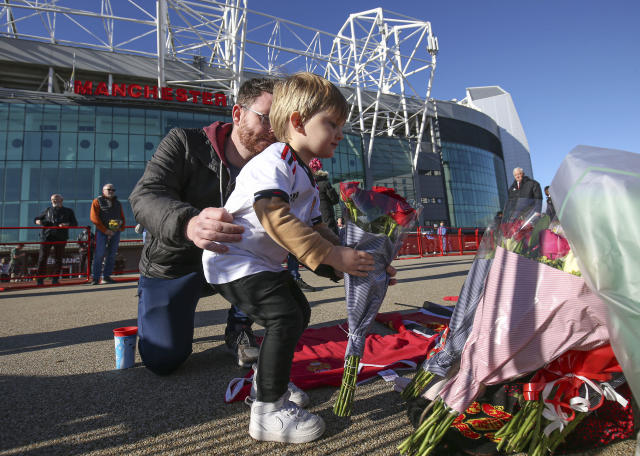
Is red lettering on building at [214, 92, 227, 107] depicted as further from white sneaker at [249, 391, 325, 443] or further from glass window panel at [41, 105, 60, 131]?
white sneaker at [249, 391, 325, 443]

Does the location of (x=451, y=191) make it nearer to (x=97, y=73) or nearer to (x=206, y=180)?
(x=97, y=73)

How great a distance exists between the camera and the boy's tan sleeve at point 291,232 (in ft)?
3.96

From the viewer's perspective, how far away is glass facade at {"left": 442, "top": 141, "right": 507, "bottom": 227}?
126ft

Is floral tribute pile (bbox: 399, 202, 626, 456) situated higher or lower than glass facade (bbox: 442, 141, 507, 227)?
lower

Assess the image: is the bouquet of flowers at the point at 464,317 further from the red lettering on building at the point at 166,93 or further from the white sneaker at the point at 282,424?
the red lettering on building at the point at 166,93

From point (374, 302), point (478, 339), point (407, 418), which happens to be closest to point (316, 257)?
point (374, 302)

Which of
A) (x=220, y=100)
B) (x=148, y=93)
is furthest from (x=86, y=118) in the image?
(x=220, y=100)

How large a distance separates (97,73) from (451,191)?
34.3 m

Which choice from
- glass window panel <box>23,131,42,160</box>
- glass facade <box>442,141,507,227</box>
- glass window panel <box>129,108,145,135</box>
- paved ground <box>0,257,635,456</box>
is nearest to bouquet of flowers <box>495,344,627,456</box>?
paved ground <box>0,257,635,456</box>

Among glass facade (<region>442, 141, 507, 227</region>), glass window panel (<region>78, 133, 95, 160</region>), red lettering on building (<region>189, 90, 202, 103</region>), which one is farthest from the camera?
glass facade (<region>442, 141, 507, 227</region>)

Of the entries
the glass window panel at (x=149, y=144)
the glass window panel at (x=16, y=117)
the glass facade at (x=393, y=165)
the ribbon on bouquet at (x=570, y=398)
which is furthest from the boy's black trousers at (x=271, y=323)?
the glass facade at (x=393, y=165)

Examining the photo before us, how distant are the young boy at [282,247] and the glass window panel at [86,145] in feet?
81.8

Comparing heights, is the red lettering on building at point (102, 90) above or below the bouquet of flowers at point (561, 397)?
above

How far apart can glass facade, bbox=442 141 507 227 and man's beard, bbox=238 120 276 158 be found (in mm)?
37952
